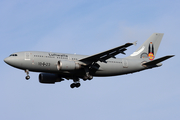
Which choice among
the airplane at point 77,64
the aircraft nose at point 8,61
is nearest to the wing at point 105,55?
the airplane at point 77,64

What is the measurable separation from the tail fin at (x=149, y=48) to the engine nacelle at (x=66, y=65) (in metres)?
10.1

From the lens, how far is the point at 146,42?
48.8 metres

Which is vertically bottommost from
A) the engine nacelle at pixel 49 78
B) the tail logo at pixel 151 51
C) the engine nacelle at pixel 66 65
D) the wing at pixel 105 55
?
the engine nacelle at pixel 49 78

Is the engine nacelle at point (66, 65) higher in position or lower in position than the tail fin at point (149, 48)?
lower

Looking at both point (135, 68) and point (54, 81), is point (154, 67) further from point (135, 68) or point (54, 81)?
point (54, 81)

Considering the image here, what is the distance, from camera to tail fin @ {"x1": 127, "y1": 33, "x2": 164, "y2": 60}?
4726cm

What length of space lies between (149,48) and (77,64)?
526 inches

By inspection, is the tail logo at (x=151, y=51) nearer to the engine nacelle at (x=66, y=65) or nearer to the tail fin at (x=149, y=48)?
the tail fin at (x=149, y=48)

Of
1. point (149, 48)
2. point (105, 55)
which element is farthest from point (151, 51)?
point (105, 55)

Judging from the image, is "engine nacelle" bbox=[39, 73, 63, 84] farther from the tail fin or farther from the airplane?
the tail fin

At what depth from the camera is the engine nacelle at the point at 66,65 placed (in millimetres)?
39559

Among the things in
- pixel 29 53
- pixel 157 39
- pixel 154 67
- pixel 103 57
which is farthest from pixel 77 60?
pixel 157 39

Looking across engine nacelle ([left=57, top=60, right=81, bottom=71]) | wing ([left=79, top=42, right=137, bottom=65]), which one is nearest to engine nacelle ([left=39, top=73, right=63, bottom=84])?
engine nacelle ([left=57, top=60, right=81, bottom=71])

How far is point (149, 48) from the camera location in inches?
1907
